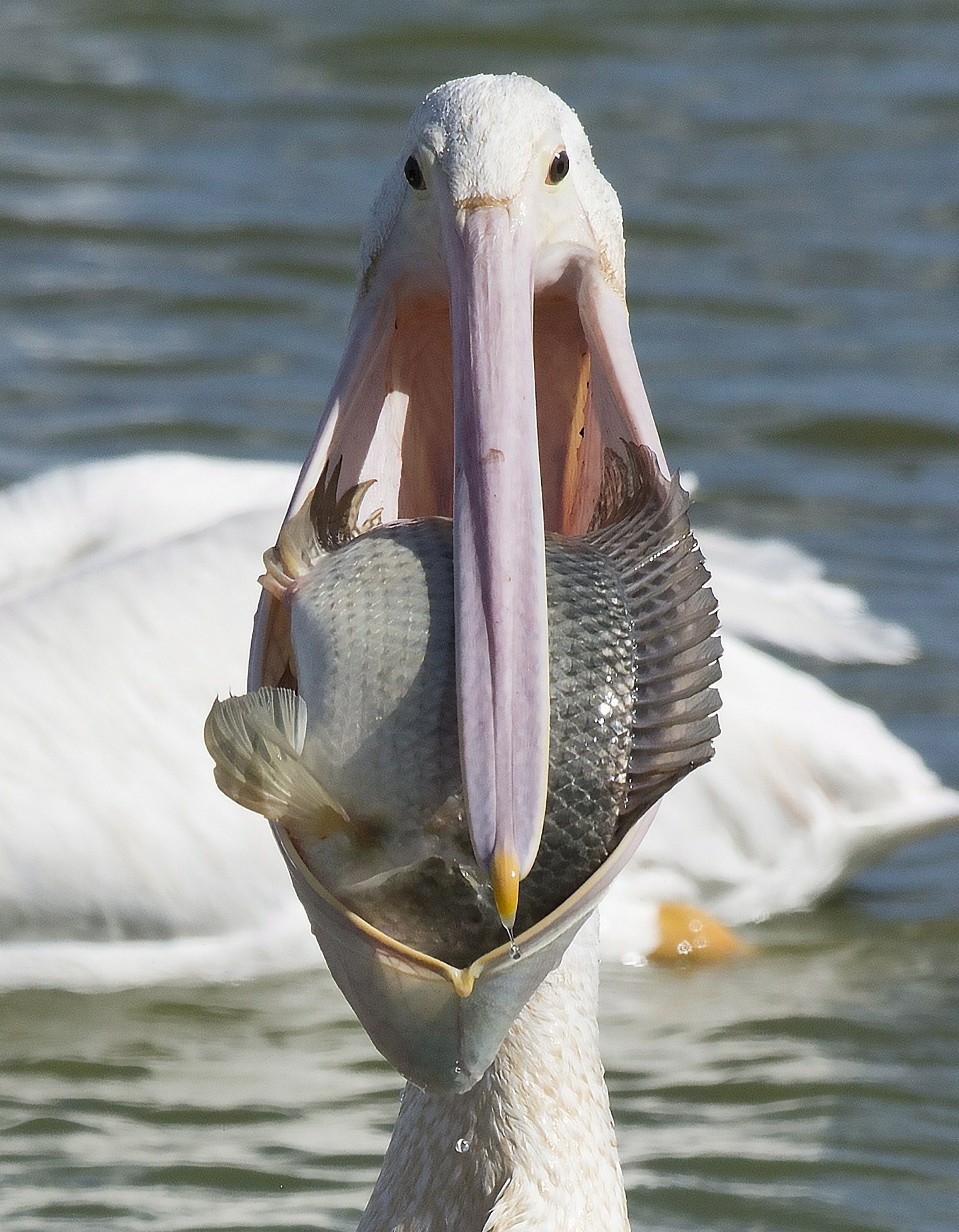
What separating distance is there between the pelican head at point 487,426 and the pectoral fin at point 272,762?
4 centimetres

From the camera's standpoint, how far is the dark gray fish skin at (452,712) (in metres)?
1.88

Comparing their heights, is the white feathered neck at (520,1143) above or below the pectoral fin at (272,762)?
below

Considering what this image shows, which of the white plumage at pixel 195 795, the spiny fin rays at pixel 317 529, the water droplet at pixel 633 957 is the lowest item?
the water droplet at pixel 633 957

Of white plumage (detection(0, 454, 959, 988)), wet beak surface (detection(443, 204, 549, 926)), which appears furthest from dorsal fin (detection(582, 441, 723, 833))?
white plumage (detection(0, 454, 959, 988))

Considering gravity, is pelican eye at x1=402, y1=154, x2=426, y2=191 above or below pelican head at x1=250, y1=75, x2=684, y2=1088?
above

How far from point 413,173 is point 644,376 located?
5.12 metres

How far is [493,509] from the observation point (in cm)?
195

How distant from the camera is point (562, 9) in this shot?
34.9 ft

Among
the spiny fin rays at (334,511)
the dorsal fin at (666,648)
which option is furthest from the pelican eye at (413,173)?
the dorsal fin at (666,648)

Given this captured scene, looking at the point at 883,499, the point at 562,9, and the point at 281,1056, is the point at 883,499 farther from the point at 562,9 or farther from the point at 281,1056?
the point at 562,9

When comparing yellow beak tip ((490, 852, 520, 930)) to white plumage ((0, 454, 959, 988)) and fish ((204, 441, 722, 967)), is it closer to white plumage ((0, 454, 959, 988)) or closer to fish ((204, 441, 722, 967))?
fish ((204, 441, 722, 967))

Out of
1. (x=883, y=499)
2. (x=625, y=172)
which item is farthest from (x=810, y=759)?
(x=625, y=172)

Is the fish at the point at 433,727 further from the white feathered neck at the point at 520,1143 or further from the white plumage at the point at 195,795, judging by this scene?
the white plumage at the point at 195,795

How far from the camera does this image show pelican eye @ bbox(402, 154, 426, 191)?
7.09ft
